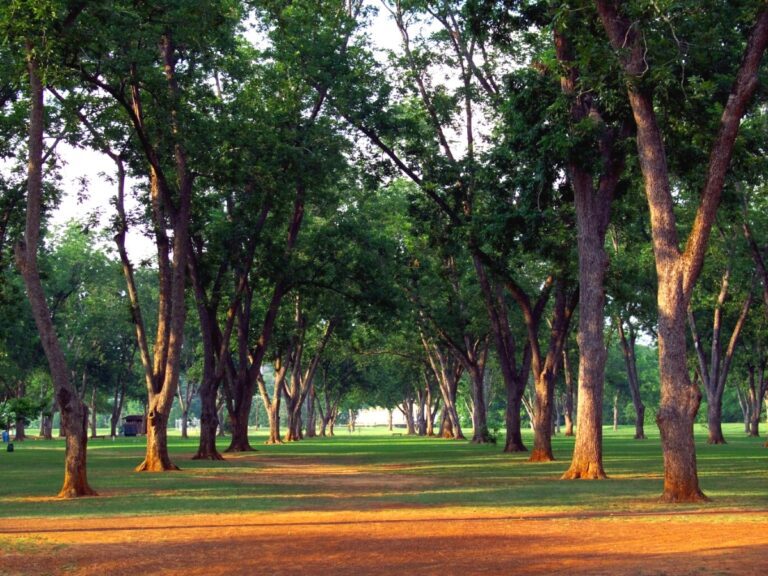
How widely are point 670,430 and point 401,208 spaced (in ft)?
125

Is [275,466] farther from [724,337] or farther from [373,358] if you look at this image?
[373,358]

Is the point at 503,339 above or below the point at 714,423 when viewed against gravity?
above

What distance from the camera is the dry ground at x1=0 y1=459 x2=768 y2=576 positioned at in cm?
1126

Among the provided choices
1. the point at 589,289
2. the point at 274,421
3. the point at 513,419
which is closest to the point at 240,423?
the point at 513,419

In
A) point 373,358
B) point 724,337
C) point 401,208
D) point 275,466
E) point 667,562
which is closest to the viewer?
point 667,562

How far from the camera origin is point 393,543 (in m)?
13.4

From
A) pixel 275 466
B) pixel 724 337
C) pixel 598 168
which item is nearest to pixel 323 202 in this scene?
pixel 275 466

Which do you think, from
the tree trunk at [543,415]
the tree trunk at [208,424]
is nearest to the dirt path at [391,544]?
the tree trunk at [543,415]

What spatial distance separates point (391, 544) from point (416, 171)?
25.2 m

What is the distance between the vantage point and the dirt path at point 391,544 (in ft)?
36.9

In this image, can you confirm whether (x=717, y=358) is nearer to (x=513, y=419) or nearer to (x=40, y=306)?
(x=513, y=419)

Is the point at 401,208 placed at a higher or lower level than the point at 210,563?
higher

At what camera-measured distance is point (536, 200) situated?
28609 millimetres

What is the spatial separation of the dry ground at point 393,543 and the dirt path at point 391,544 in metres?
0.02
